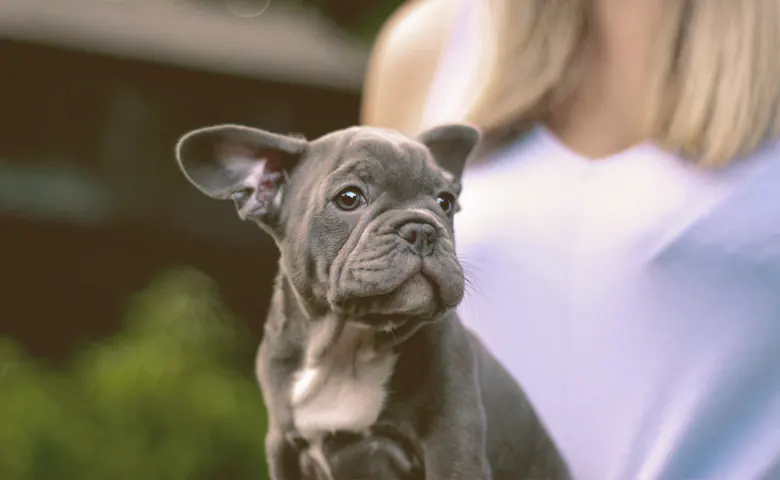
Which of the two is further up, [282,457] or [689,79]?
[689,79]

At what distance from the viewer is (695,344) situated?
1.02m

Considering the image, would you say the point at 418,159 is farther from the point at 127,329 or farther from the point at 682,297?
the point at 127,329

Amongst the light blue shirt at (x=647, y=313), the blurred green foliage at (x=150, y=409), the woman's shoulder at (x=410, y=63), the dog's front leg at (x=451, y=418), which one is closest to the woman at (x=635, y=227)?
the light blue shirt at (x=647, y=313)

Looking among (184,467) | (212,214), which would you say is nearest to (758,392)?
(184,467)

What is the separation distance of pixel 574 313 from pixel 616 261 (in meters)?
0.07

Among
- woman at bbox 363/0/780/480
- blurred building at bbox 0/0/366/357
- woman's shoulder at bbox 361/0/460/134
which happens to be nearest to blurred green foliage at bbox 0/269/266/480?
blurred building at bbox 0/0/366/357

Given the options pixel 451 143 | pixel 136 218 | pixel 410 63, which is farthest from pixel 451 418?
pixel 136 218

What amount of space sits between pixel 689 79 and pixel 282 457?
0.73 metres

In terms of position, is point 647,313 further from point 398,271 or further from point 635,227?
point 398,271

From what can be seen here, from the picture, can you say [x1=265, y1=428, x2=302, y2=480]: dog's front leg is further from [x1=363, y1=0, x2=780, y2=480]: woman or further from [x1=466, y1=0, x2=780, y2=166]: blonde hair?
[x1=466, y1=0, x2=780, y2=166]: blonde hair

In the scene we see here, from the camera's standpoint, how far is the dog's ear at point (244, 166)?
607 mm

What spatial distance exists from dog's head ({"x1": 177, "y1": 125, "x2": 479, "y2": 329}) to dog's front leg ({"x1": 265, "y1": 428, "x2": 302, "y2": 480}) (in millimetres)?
112

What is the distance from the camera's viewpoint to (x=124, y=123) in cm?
256

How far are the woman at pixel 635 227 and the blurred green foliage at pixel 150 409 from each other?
1192 millimetres
